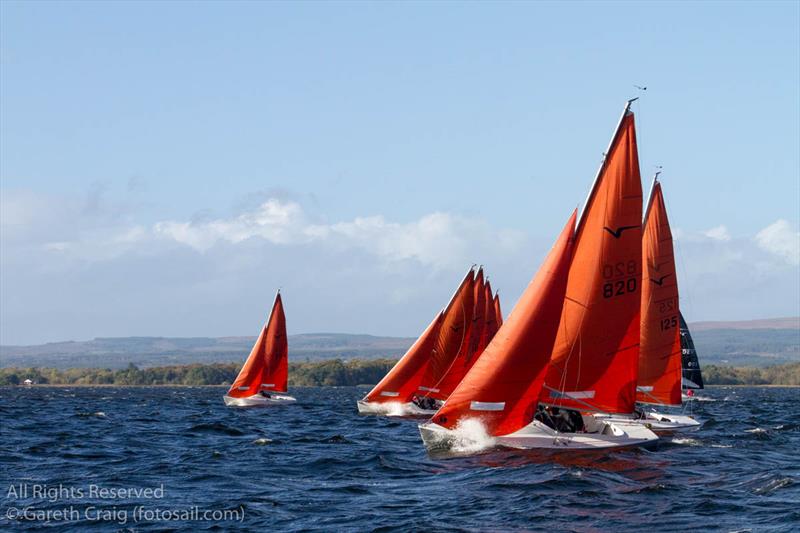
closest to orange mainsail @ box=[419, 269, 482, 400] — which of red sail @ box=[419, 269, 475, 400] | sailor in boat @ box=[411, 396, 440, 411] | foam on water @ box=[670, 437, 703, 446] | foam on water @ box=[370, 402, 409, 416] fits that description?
red sail @ box=[419, 269, 475, 400]

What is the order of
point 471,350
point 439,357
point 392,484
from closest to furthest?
point 392,484, point 471,350, point 439,357

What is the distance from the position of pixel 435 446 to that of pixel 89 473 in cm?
1065

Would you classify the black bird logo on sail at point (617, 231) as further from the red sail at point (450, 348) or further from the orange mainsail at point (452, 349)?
the red sail at point (450, 348)

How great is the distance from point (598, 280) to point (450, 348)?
2942 cm

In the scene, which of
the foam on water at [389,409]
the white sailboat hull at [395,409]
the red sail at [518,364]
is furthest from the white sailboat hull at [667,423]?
the foam on water at [389,409]

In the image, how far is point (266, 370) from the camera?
290 ft

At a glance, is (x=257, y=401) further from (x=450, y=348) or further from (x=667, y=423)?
(x=667, y=423)

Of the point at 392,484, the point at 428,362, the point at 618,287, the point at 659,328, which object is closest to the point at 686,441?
the point at 659,328

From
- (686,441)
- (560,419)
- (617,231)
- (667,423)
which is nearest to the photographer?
(617,231)

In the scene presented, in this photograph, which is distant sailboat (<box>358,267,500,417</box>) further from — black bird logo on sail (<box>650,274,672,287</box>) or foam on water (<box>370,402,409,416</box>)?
black bird logo on sail (<box>650,274,672,287</box>)

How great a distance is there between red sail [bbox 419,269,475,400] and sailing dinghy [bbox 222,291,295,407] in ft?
75.4

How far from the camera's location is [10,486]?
100.0ft

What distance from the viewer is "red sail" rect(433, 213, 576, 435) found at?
3522 centimetres

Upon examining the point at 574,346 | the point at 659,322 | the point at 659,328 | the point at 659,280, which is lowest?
the point at 574,346
